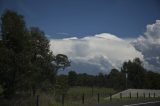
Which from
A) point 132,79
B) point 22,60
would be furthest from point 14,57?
point 132,79

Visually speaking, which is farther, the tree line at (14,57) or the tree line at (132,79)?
the tree line at (132,79)

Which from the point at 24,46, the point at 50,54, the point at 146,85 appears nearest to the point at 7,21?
the point at 24,46

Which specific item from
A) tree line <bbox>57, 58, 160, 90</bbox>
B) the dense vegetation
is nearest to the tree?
the dense vegetation

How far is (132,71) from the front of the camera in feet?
373

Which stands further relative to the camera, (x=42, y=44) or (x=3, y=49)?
(x=42, y=44)

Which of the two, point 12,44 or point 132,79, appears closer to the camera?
point 12,44

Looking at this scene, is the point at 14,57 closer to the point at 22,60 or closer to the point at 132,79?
the point at 22,60

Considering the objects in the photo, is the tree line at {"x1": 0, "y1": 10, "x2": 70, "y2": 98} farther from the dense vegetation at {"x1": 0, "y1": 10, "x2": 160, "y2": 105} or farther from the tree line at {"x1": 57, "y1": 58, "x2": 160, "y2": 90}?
the tree line at {"x1": 57, "y1": 58, "x2": 160, "y2": 90}

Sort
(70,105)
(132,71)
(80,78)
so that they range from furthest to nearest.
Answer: (80,78), (132,71), (70,105)

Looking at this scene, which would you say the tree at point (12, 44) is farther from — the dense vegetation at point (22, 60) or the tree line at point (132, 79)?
the tree line at point (132, 79)

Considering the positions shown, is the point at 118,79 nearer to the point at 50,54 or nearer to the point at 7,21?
the point at 50,54

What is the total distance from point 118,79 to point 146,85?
32.0 ft

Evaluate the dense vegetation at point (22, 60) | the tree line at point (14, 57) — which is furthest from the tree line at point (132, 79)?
the tree line at point (14, 57)

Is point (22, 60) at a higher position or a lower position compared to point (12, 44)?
lower
